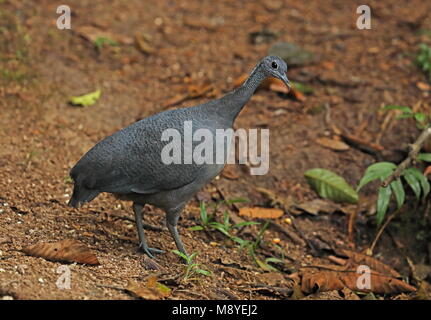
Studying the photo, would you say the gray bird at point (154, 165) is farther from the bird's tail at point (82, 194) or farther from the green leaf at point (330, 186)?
the green leaf at point (330, 186)

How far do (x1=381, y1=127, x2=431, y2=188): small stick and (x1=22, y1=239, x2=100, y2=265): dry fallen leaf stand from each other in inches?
103

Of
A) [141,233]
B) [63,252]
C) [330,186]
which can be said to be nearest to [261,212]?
[330,186]

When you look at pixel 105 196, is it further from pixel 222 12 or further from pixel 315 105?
pixel 222 12

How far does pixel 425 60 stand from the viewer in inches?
310

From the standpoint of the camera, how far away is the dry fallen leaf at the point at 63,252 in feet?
14.6

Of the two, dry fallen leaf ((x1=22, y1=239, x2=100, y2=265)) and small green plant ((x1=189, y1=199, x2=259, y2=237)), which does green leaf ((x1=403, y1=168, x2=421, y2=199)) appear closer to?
small green plant ((x1=189, y1=199, x2=259, y2=237))

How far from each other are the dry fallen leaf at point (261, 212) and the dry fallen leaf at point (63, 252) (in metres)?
1.93

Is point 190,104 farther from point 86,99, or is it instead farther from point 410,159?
point 410,159

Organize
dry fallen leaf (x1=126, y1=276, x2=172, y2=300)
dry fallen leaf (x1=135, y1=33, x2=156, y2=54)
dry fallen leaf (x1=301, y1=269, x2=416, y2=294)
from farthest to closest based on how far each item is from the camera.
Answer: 1. dry fallen leaf (x1=135, y1=33, x2=156, y2=54)
2. dry fallen leaf (x1=301, y1=269, x2=416, y2=294)
3. dry fallen leaf (x1=126, y1=276, x2=172, y2=300)

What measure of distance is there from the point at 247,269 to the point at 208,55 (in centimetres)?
413

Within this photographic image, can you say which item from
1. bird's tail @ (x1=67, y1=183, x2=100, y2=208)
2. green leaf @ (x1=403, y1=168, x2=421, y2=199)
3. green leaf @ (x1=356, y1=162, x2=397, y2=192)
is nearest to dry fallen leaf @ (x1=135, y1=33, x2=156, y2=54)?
green leaf @ (x1=356, y1=162, x2=397, y2=192)

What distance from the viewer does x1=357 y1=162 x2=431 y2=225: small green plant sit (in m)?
5.54

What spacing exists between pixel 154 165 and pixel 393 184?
7.81 ft

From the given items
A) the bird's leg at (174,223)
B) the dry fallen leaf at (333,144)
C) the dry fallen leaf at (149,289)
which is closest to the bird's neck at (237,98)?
the bird's leg at (174,223)
